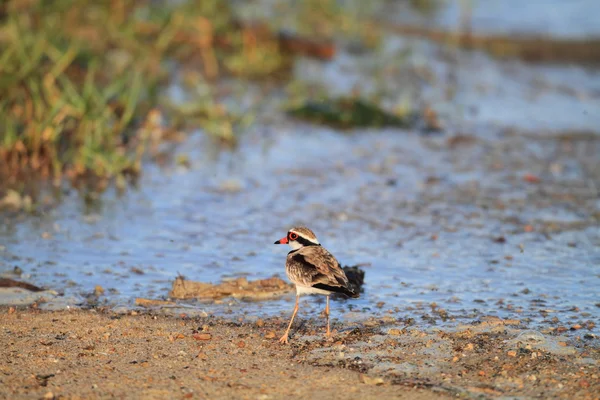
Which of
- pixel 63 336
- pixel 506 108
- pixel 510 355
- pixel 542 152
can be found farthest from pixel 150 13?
pixel 510 355

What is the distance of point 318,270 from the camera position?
17.0 feet

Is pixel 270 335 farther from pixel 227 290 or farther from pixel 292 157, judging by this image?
pixel 292 157

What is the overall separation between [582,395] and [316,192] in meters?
4.30

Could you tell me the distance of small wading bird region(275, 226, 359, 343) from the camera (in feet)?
16.8

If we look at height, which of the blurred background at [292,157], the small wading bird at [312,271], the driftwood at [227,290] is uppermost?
the blurred background at [292,157]

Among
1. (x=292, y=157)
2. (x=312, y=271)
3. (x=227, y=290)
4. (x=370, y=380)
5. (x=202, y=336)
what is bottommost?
(x=370, y=380)

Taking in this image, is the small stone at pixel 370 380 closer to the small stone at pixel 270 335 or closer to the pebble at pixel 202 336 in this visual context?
the small stone at pixel 270 335

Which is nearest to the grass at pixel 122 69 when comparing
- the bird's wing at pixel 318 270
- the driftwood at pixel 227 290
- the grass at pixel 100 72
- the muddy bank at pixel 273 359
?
the grass at pixel 100 72

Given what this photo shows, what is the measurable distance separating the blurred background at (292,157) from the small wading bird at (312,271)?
0.49 meters

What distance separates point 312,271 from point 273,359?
0.60 m

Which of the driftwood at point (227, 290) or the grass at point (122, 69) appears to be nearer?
the driftwood at point (227, 290)

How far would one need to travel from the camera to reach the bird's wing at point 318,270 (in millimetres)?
5117

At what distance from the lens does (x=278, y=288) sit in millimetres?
6047

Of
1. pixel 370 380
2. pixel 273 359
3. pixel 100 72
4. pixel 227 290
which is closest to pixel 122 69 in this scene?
pixel 100 72
